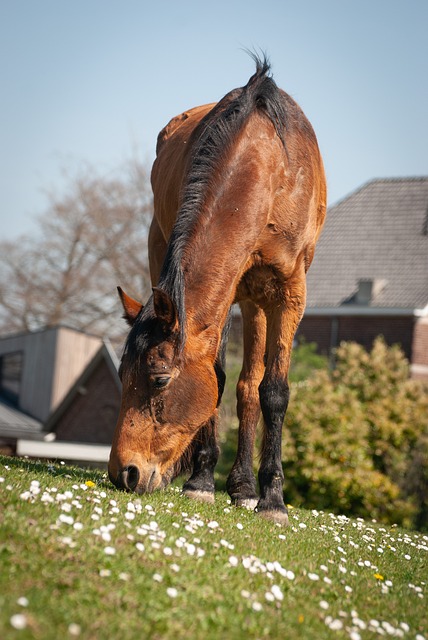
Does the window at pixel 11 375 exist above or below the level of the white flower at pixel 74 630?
below

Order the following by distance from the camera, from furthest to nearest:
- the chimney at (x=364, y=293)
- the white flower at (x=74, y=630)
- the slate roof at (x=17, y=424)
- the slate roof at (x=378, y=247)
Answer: the slate roof at (x=17, y=424), the slate roof at (x=378, y=247), the chimney at (x=364, y=293), the white flower at (x=74, y=630)

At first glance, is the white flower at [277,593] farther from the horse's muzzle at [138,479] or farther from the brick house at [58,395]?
the brick house at [58,395]

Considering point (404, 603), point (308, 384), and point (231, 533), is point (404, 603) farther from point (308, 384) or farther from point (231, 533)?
point (308, 384)

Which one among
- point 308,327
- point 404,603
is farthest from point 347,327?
point 404,603

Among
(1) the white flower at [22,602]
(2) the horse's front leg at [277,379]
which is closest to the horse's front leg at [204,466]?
(2) the horse's front leg at [277,379]

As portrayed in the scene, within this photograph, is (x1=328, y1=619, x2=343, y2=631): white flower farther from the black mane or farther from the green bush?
the green bush

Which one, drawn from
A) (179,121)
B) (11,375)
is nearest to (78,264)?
(11,375)

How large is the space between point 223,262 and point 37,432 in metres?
28.6

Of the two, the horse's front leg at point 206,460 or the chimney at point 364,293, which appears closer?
the horse's front leg at point 206,460

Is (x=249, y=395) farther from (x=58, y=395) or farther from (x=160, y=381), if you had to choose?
(x=58, y=395)

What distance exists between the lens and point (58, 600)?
11.3 ft

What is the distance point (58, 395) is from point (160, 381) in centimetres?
3276

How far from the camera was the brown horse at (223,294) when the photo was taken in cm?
550

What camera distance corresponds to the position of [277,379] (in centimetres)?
656
